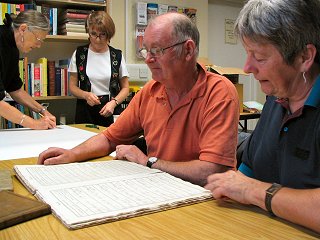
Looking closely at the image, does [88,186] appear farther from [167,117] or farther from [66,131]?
[66,131]

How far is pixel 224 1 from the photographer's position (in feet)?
15.9

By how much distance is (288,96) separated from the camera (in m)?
1.02

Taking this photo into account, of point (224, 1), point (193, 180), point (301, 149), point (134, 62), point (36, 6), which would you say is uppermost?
point (224, 1)

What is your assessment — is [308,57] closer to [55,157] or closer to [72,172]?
[72,172]

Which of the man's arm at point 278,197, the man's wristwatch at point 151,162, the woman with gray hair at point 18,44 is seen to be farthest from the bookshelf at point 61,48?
the man's arm at point 278,197

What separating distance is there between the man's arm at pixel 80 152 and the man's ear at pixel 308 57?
888mm

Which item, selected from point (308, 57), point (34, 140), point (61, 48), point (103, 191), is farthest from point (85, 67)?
point (308, 57)

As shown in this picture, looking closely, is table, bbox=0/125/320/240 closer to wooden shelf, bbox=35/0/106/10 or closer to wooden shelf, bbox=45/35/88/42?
wooden shelf, bbox=45/35/88/42

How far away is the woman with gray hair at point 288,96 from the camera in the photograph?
0.85m

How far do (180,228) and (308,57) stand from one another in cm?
52

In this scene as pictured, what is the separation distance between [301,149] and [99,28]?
2.12 metres

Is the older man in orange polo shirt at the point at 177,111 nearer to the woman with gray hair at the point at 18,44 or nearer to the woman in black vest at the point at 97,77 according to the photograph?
the woman with gray hair at the point at 18,44

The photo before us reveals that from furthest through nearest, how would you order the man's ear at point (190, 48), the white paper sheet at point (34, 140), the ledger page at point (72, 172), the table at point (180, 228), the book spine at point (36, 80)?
the book spine at point (36, 80) → the white paper sheet at point (34, 140) → the man's ear at point (190, 48) → the ledger page at point (72, 172) → the table at point (180, 228)

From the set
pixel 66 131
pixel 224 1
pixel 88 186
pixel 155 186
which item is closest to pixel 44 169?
pixel 88 186
